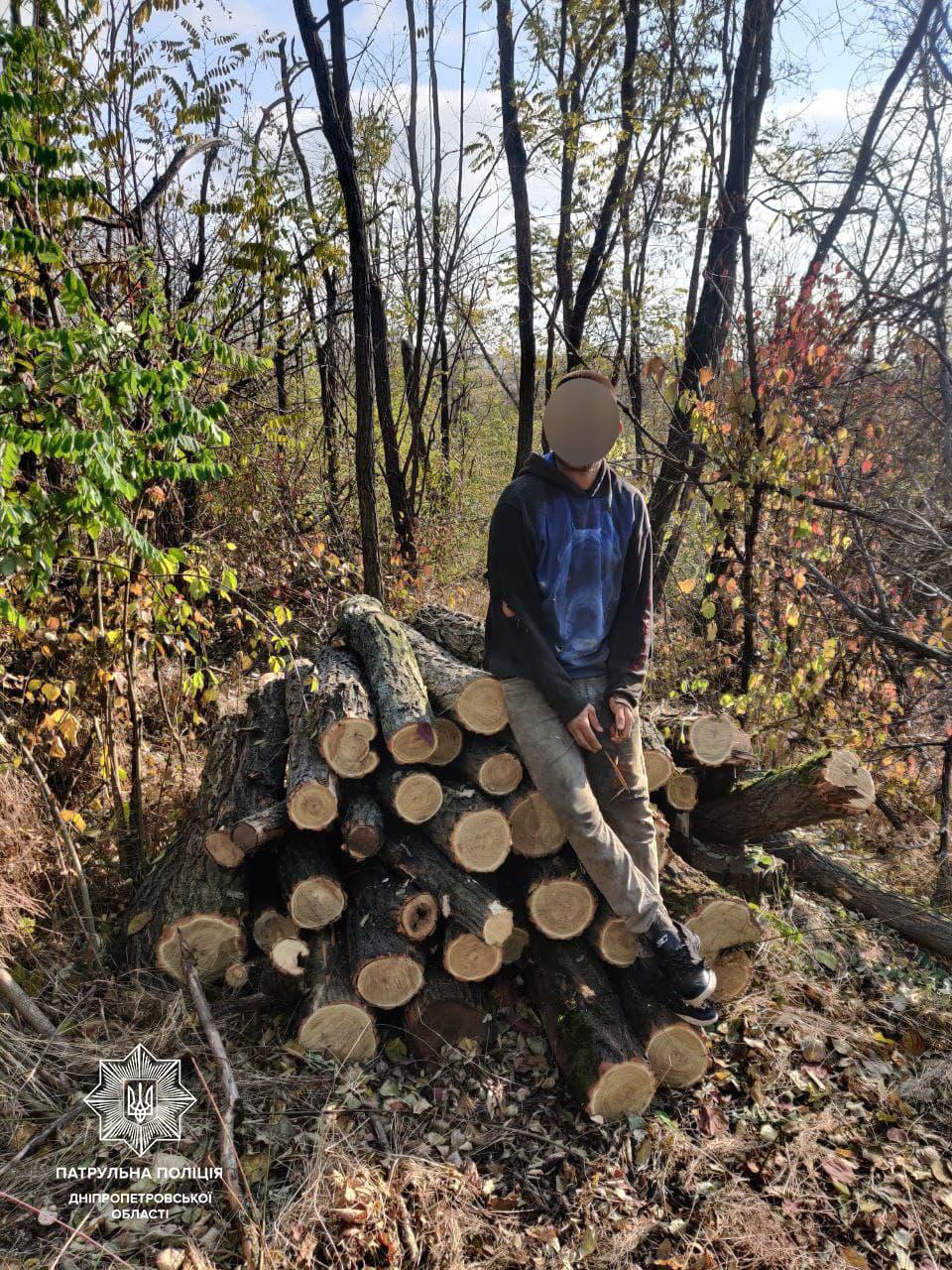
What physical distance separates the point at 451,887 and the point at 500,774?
0.52m

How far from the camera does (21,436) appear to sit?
2.11 metres

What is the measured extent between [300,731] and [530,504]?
155 cm

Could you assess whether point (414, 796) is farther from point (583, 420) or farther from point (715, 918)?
point (583, 420)

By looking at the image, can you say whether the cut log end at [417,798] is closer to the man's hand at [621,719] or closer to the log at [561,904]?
the log at [561,904]

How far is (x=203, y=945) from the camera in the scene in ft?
10.2

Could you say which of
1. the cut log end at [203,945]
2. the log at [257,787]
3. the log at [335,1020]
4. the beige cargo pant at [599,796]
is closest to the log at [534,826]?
the beige cargo pant at [599,796]

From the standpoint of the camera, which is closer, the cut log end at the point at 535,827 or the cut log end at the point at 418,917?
the cut log end at the point at 418,917

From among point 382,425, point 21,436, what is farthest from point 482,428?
point 21,436

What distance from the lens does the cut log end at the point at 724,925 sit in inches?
122

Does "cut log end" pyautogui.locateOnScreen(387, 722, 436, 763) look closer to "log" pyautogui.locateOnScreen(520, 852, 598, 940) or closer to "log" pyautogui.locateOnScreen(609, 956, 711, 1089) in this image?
"log" pyautogui.locateOnScreen(520, 852, 598, 940)

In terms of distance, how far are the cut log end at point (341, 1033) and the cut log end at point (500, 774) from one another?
102cm

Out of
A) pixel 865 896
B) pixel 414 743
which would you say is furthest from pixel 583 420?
pixel 865 896

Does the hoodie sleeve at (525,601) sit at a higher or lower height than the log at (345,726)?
higher

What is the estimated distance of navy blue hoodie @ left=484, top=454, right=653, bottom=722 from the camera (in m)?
3.04
